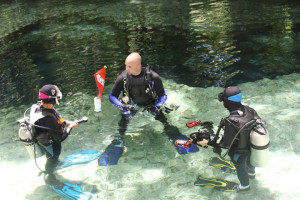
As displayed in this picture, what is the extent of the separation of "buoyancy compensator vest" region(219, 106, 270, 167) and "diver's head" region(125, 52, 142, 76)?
2259mm

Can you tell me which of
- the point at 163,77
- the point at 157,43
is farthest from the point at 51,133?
the point at 157,43

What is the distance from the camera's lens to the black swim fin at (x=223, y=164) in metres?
4.76

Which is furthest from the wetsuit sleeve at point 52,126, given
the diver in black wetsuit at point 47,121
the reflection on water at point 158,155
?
the reflection on water at point 158,155

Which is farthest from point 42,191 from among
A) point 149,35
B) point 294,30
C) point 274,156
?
point 294,30

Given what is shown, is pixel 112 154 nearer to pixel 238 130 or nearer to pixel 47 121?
pixel 47 121

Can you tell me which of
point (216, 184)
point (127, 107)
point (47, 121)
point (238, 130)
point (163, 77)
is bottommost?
point (216, 184)

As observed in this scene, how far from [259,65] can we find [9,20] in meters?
16.9

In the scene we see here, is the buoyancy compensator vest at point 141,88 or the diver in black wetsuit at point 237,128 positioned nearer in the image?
Answer: the diver in black wetsuit at point 237,128

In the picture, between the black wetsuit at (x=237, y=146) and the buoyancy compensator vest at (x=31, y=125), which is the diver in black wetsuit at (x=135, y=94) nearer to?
the black wetsuit at (x=237, y=146)

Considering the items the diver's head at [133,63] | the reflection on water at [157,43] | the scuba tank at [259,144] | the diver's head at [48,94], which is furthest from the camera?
the reflection on water at [157,43]

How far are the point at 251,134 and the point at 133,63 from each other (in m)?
2.68

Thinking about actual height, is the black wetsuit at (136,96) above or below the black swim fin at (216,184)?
above

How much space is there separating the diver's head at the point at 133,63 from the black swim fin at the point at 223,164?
2.45m

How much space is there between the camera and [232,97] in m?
3.74
